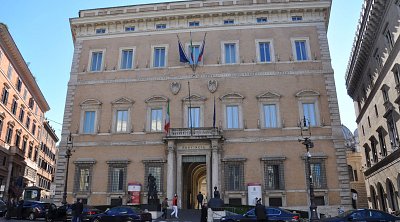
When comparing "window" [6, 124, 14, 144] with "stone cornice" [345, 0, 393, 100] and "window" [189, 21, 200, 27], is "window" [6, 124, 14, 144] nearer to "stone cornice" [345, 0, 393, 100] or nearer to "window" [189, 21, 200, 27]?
"window" [189, 21, 200, 27]

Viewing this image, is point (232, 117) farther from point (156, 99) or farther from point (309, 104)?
point (156, 99)

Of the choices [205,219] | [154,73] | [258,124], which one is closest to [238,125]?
[258,124]

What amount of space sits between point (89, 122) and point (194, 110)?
908cm

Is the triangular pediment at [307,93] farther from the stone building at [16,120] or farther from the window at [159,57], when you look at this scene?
the stone building at [16,120]

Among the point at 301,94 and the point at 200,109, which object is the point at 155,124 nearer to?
the point at 200,109

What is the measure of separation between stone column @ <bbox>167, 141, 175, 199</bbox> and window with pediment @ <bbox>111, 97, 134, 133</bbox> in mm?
4389

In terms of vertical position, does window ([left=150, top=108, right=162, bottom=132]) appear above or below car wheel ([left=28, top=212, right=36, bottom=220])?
above

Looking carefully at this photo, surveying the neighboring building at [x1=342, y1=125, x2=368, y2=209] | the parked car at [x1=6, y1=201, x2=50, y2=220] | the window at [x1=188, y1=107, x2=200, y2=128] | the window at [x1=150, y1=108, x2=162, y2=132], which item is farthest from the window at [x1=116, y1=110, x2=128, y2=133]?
the neighboring building at [x1=342, y1=125, x2=368, y2=209]

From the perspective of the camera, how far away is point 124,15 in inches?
→ 1265

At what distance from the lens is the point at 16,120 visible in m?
43.6

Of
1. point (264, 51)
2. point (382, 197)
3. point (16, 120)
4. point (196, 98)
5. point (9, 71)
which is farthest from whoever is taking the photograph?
point (16, 120)

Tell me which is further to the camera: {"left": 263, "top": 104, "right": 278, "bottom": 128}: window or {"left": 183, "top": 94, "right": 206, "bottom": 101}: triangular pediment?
{"left": 183, "top": 94, "right": 206, "bottom": 101}: triangular pediment

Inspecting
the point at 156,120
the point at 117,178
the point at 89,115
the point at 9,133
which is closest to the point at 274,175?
the point at 156,120

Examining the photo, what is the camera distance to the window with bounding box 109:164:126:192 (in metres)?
27.7
